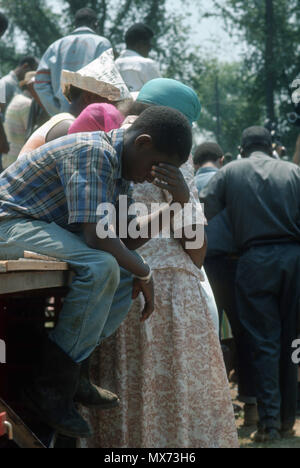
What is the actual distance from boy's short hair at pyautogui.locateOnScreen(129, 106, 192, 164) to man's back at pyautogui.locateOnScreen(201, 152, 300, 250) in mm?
2613

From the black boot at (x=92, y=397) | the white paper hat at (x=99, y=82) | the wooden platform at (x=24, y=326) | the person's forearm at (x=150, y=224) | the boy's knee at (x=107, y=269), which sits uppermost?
the white paper hat at (x=99, y=82)

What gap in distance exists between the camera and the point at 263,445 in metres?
4.94

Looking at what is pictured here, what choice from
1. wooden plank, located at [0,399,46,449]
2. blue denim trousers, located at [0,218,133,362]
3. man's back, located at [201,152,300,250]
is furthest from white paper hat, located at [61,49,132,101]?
wooden plank, located at [0,399,46,449]

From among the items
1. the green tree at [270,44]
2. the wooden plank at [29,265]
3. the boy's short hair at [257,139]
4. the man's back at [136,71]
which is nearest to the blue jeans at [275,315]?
the boy's short hair at [257,139]

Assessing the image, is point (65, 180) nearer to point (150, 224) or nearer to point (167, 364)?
point (150, 224)

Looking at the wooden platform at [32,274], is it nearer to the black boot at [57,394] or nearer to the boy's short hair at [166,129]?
the black boot at [57,394]

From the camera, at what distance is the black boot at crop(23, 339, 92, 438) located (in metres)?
2.49

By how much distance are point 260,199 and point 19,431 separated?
3.58 meters

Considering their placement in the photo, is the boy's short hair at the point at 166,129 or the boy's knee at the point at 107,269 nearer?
the boy's knee at the point at 107,269

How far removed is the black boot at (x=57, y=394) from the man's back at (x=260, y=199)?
3.07 m

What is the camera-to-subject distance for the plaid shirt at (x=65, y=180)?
254 centimetres

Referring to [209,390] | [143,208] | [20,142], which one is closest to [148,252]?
[143,208]

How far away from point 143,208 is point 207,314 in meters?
→ 0.62
